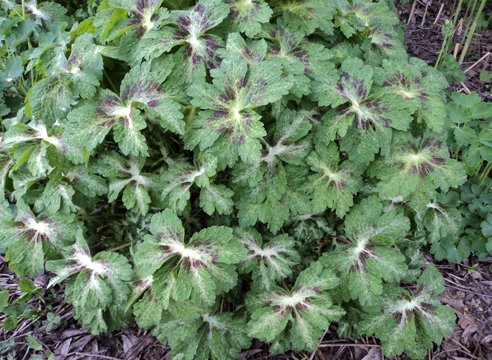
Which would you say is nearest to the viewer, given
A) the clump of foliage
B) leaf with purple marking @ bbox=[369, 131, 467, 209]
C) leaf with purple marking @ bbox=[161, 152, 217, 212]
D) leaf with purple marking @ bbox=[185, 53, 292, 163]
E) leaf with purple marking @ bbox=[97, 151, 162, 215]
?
leaf with purple marking @ bbox=[185, 53, 292, 163]

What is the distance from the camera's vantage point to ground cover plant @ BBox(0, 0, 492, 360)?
1535 mm

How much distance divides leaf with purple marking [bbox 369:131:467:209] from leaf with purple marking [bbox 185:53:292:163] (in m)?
0.66

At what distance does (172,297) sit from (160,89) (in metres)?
0.92

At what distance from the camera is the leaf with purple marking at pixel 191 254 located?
59.1 inches

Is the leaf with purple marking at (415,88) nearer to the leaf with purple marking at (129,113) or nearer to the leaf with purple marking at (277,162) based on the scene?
the leaf with purple marking at (277,162)

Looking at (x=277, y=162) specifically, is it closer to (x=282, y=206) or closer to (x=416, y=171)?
(x=282, y=206)

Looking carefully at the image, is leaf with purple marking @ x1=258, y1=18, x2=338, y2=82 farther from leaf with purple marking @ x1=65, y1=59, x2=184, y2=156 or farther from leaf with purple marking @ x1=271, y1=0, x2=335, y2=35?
leaf with purple marking @ x1=65, y1=59, x2=184, y2=156

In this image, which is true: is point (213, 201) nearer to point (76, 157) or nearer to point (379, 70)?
point (76, 157)

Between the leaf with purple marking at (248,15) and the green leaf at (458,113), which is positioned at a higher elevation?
the leaf with purple marking at (248,15)

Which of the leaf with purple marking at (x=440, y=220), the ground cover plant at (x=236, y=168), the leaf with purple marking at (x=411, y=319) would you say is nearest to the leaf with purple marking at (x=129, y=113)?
the ground cover plant at (x=236, y=168)

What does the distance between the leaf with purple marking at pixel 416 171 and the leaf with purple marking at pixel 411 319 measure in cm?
43

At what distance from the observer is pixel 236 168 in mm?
1701

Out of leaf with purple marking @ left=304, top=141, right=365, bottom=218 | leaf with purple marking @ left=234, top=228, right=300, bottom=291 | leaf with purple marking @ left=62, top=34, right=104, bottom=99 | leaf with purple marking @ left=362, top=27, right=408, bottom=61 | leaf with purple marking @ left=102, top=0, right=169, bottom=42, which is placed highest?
leaf with purple marking @ left=102, top=0, right=169, bottom=42

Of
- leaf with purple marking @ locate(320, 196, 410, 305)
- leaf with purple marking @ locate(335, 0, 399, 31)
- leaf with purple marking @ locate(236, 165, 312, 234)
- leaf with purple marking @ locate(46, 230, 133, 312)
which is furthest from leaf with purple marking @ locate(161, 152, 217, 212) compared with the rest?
leaf with purple marking @ locate(335, 0, 399, 31)
